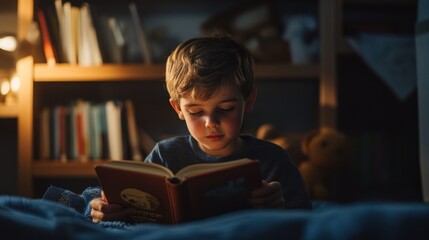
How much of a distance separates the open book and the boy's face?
0.20 meters

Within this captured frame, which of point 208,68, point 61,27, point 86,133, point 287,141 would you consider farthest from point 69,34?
point 208,68

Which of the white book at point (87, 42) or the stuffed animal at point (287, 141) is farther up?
the white book at point (87, 42)

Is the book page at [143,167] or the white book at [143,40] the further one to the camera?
the white book at [143,40]

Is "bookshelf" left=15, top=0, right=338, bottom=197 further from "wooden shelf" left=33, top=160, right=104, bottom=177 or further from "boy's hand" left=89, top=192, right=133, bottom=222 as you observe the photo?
"boy's hand" left=89, top=192, right=133, bottom=222

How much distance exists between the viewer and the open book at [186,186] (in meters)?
0.76

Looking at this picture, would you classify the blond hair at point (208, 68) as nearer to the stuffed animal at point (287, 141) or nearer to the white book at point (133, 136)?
the stuffed animal at point (287, 141)

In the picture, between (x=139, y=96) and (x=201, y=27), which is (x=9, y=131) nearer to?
(x=139, y=96)

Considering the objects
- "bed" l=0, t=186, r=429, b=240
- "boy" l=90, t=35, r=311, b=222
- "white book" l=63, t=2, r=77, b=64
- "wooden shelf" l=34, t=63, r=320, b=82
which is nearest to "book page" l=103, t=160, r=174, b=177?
"boy" l=90, t=35, r=311, b=222

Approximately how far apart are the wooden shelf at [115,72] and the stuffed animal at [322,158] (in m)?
0.31

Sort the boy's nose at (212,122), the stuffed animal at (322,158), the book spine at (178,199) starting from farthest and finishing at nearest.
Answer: the stuffed animal at (322,158) → the boy's nose at (212,122) → the book spine at (178,199)

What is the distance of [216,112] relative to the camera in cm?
98

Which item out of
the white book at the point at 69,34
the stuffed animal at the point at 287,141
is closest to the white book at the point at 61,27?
the white book at the point at 69,34

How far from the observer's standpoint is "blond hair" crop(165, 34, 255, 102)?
99 cm

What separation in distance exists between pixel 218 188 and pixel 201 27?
1713 mm
